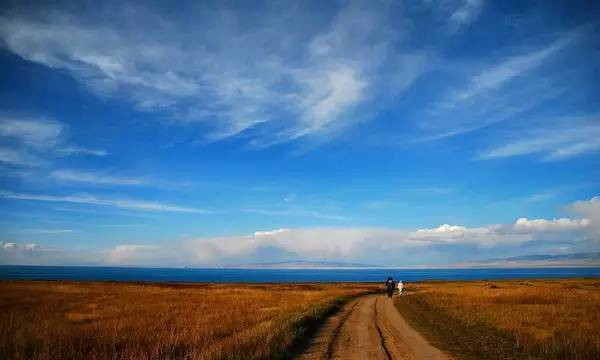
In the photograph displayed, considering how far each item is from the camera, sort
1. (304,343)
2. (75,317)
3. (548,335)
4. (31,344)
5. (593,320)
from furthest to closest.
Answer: (75,317) → (593,320) → (548,335) → (304,343) → (31,344)

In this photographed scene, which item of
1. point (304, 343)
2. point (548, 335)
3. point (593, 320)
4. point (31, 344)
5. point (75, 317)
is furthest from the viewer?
point (75, 317)

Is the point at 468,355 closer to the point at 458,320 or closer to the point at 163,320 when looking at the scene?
the point at 458,320

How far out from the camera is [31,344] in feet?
43.9

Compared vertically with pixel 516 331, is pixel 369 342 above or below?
above

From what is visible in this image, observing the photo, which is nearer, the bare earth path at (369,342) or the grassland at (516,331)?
the bare earth path at (369,342)

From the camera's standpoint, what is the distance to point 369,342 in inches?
599

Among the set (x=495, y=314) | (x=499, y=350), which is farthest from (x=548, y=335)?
(x=495, y=314)

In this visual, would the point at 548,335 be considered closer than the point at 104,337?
No

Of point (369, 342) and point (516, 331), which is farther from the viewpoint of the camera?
point (516, 331)

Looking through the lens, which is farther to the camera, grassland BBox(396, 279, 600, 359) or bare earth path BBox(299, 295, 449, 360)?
grassland BBox(396, 279, 600, 359)

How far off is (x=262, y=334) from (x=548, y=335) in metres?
12.0

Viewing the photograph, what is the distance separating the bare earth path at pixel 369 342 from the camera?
13.0m

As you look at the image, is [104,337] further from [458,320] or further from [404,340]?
[458,320]

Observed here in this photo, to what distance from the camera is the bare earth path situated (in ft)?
42.7
